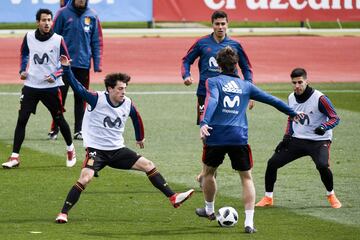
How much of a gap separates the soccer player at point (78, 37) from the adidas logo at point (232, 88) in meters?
7.66

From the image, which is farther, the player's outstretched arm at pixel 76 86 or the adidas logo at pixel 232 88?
the player's outstretched arm at pixel 76 86

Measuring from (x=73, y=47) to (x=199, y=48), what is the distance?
502cm

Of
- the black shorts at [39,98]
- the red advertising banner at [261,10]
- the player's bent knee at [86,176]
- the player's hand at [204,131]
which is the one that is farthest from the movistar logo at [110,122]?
the red advertising banner at [261,10]

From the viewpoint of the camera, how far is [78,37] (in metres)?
20.1

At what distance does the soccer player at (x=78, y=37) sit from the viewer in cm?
1992

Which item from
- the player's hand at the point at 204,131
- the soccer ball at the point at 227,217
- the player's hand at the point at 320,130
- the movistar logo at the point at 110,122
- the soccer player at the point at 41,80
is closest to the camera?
the player's hand at the point at 204,131

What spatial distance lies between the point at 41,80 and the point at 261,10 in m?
21.3

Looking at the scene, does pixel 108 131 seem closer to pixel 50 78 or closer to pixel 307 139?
pixel 307 139

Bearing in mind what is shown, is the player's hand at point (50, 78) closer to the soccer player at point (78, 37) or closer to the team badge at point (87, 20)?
the soccer player at point (78, 37)

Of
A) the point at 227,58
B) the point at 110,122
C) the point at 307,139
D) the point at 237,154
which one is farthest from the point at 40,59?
the point at 237,154

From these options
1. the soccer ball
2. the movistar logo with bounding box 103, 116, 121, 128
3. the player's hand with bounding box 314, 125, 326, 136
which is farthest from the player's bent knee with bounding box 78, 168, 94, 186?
the player's hand with bounding box 314, 125, 326, 136

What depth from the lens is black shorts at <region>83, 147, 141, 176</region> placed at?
42.9 ft

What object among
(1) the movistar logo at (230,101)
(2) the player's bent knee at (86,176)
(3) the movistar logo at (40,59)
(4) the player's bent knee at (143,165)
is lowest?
(2) the player's bent knee at (86,176)

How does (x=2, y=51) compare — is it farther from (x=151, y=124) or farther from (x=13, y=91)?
(x=151, y=124)
